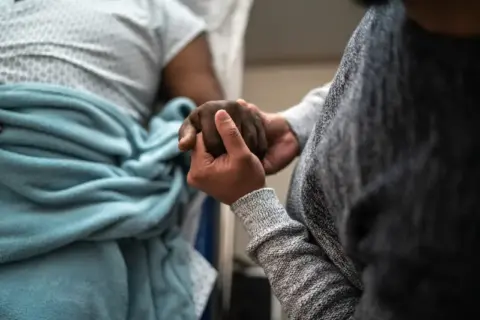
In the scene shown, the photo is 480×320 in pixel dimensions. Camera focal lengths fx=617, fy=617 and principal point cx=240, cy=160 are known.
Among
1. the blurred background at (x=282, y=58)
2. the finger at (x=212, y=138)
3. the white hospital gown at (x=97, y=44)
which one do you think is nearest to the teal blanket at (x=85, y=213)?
the white hospital gown at (x=97, y=44)

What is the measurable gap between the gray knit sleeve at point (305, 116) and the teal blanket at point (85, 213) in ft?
0.65

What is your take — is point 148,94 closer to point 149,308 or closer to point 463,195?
point 149,308

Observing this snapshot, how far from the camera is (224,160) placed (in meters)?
0.74

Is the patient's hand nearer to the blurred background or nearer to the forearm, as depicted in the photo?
the forearm

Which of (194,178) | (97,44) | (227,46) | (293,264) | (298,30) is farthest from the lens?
(298,30)

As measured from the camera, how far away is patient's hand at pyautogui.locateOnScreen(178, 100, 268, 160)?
→ 782 mm

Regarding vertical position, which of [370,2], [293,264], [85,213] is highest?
[370,2]

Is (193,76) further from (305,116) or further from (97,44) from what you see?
(305,116)

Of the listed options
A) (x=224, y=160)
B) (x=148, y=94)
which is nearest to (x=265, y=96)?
(x=148, y=94)

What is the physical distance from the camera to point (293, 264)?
2.19 ft

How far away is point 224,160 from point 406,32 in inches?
13.2

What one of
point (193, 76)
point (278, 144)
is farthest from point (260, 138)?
point (193, 76)

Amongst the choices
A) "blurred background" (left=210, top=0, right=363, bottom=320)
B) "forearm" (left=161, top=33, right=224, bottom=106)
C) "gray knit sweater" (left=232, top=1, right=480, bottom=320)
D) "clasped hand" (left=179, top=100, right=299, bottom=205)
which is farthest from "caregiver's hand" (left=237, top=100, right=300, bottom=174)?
"blurred background" (left=210, top=0, right=363, bottom=320)

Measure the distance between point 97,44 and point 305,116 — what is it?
0.42 m
